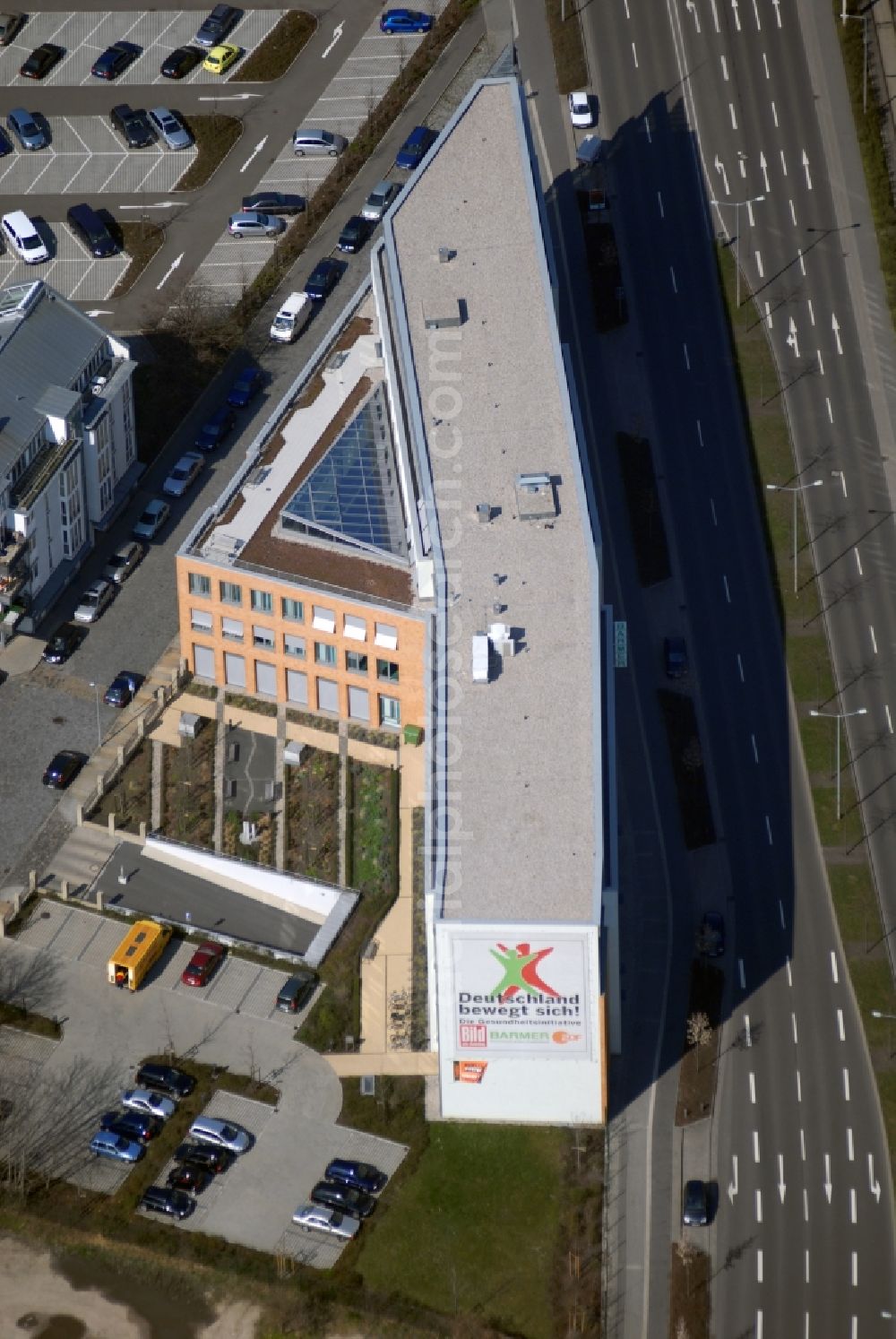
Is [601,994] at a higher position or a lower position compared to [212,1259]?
higher

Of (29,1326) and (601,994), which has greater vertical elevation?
(601,994)

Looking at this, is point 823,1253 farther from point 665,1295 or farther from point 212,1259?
point 212,1259

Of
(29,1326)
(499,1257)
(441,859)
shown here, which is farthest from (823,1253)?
(29,1326)

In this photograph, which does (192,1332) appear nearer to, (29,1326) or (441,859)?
(29,1326)

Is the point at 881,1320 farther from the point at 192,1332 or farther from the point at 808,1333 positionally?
the point at 192,1332

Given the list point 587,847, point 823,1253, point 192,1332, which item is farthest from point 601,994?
point 192,1332
